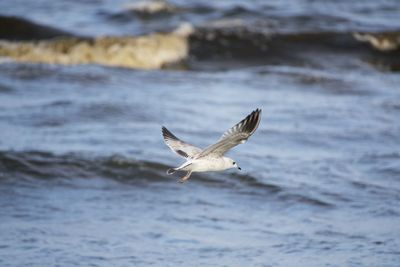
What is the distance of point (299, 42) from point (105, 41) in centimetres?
339

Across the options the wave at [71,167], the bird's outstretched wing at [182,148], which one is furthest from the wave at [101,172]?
the bird's outstretched wing at [182,148]

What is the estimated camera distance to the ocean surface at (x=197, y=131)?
295 inches

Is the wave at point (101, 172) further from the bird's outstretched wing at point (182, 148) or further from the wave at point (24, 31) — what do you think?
the wave at point (24, 31)

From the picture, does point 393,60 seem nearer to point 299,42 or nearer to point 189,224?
point 299,42

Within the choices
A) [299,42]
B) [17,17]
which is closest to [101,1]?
[17,17]

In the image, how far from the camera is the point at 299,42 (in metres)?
15.2

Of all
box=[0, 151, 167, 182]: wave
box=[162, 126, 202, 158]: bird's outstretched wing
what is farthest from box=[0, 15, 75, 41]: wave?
box=[162, 126, 202, 158]: bird's outstretched wing

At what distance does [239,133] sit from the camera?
18.7ft

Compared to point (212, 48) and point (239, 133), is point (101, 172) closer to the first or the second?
point (239, 133)

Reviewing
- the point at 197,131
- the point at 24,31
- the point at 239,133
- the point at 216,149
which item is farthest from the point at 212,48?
the point at 239,133

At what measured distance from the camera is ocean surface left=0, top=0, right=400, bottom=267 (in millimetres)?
7504

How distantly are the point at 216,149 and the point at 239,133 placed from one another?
1.10ft

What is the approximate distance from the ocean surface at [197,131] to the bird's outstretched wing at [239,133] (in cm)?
140

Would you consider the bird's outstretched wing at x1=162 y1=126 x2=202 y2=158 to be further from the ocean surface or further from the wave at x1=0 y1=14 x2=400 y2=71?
the wave at x1=0 y1=14 x2=400 y2=71
